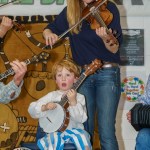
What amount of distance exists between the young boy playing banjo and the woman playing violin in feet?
0.24

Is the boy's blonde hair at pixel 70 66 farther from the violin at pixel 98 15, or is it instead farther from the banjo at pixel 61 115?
the violin at pixel 98 15

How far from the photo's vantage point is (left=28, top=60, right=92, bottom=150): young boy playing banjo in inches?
73.4

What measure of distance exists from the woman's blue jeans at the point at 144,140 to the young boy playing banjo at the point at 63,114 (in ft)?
0.91

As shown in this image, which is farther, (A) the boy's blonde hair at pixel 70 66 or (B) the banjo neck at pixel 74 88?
(A) the boy's blonde hair at pixel 70 66

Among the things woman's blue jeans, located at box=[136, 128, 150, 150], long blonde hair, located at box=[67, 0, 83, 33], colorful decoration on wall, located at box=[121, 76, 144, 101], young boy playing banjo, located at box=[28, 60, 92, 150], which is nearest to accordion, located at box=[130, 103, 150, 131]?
woman's blue jeans, located at box=[136, 128, 150, 150]

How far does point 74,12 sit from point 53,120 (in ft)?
2.08

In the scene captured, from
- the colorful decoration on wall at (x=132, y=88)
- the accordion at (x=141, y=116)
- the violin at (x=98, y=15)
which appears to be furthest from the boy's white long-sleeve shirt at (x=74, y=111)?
the colorful decoration on wall at (x=132, y=88)

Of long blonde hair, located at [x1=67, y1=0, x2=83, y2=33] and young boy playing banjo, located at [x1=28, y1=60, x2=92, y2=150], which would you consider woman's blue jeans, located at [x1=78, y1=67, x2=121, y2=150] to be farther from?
long blonde hair, located at [x1=67, y1=0, x2=83, y2=33]

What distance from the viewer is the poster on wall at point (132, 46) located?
3.24 metres

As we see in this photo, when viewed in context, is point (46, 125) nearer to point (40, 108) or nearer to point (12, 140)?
point (40, 108)

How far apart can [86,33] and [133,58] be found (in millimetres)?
1231

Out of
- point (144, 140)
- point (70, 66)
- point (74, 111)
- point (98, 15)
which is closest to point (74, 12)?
point (98, 15)

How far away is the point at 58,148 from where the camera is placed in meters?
1.81

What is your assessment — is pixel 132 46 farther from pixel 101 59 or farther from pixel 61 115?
pixel 61 115
